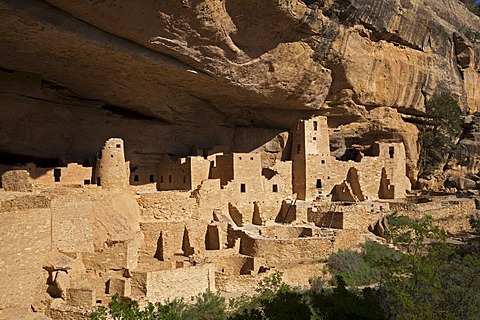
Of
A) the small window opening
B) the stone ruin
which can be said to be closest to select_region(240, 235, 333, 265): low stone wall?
the stone ruin

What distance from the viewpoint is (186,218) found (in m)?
17.6

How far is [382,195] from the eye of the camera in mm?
24688

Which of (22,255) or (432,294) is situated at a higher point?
(22,255)

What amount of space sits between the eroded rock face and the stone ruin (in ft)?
4.45

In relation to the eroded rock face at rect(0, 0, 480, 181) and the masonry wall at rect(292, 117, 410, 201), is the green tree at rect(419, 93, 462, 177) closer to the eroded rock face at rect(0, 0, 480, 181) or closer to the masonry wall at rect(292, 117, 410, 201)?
the eroded rock face at rect(0, 0, 480, 181)

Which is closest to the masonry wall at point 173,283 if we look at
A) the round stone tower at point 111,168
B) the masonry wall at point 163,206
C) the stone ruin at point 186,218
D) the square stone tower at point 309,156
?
the stone ruin at point 186,218

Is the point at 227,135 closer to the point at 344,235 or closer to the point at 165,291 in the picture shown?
the point at 344,235

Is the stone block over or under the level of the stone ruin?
under

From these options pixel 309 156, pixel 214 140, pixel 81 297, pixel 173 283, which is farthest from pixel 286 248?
pixel 214 140

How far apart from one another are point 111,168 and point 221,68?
451cm

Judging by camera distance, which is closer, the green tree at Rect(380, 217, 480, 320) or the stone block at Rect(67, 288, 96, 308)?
the green tree at Rect(380, 217, 480, 320)

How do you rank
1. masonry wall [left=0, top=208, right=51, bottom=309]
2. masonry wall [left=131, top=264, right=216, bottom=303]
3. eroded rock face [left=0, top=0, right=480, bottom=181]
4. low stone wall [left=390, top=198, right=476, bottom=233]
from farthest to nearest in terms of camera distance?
low stone wall [left=390, top=198, right=476, bottom=233] → eroded rock face [left=0, top=0, right=480, bottom=181] → masonry wall [left=131, top=264, right=216, bottom=303] → masonry wall [left=0, top=208, right=51, bottom=309]

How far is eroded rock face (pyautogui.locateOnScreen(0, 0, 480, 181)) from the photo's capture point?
14.9 metres

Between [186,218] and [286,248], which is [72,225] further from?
A: [286,248]
